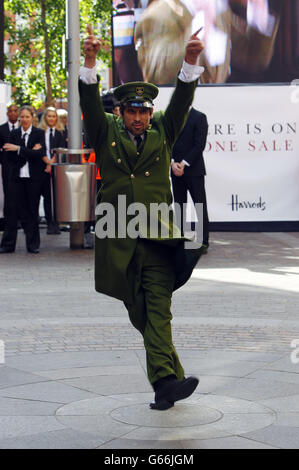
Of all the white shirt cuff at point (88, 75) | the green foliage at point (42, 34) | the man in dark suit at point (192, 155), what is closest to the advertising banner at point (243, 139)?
the man in dark suit at point (192, 155)

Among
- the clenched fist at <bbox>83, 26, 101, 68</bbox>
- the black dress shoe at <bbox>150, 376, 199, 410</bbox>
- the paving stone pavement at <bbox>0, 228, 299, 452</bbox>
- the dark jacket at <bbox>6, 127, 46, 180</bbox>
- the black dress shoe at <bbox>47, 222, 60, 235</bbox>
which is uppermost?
the clenched fist at <bbox>83, 26, 101, 68</bbox>

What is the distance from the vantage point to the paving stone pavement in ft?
15.7

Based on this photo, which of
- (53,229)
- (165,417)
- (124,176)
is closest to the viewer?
(165,417)

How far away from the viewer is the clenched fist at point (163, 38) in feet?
Answer: 46.4

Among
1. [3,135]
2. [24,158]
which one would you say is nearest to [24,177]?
[24,158]

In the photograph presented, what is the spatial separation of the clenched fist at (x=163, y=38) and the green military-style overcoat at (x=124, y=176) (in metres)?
8.93

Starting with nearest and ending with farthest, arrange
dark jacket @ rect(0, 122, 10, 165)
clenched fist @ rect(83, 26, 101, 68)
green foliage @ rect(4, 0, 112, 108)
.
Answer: clenched fist @ rect(83, 26, 101, 68) < dark jacket @ rect(0, 122, 10, 165) < green foliage @ rect(4, 0, 112, 108)

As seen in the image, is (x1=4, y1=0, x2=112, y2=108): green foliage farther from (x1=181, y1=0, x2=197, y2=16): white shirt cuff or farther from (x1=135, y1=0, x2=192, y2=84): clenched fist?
(x1=181, y1=0, x2=197, y2=16): white shirt cuff

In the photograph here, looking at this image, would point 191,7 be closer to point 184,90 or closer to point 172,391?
point 184,90

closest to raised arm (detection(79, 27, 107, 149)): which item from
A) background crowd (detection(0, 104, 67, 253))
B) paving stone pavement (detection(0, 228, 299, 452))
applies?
paving stone pavement (detection(0, 228, 299, 452))

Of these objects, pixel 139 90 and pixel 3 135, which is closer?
pixel 139 90

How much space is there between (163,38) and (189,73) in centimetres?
914

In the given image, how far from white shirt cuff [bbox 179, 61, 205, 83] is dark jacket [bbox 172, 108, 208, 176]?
656 centimetres

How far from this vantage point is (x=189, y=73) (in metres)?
5.23
